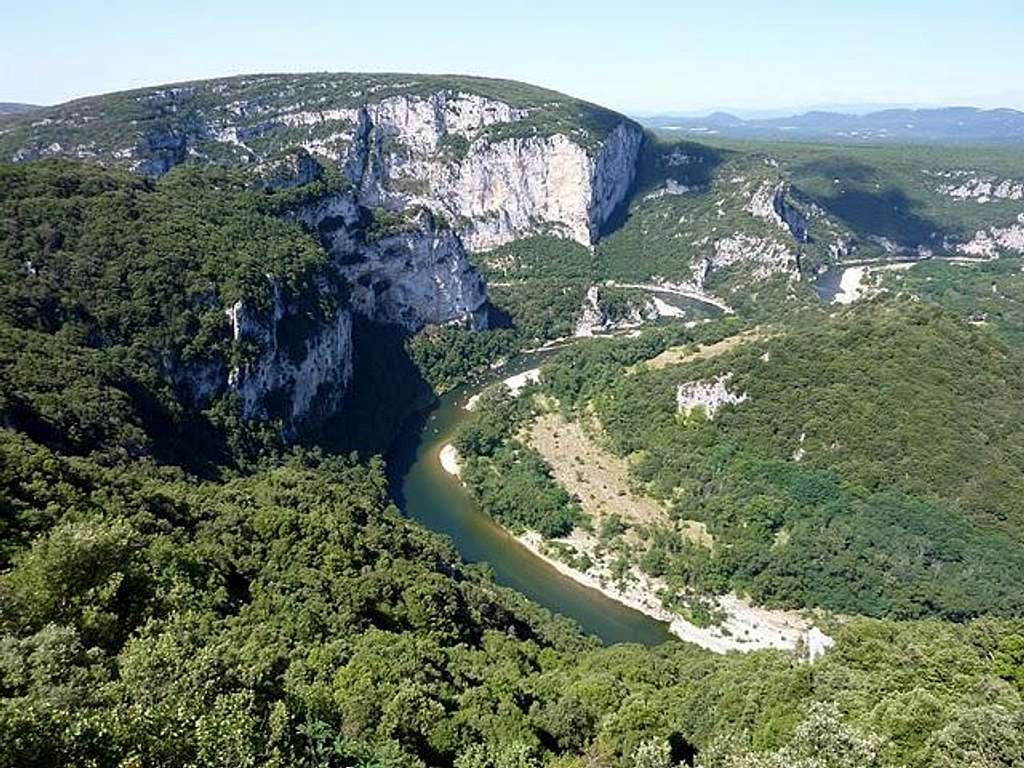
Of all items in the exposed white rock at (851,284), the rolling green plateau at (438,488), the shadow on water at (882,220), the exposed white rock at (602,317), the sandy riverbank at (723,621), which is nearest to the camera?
the rolling green plateau at (438,488)

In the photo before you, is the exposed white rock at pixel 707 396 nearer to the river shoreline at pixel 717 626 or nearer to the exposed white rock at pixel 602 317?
the river shoreline at pixel 717 626

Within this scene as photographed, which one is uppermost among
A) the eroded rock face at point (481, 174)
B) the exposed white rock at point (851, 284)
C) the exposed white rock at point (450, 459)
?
the eroded rock face at point (481, 174)

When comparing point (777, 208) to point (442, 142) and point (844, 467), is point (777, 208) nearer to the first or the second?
point (442, 142)

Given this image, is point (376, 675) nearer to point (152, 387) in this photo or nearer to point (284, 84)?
point (152, 387)

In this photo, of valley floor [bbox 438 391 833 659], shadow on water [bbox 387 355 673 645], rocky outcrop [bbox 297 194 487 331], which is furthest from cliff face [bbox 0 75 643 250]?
valley floor [bbox 438 391 833 659]

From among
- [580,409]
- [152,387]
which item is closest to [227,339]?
[152,387]

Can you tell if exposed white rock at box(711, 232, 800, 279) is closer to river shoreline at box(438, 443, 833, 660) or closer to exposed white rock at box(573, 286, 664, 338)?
exposed white rock at box(573, 286, 664, 338)

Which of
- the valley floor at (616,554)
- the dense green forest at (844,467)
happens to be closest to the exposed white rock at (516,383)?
the valley floor at (616,554)
